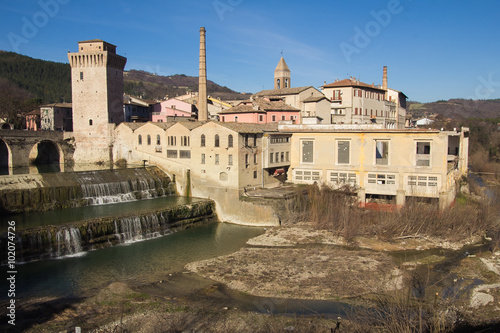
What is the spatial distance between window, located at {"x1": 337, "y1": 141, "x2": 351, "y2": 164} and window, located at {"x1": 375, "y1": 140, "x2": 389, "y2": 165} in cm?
215

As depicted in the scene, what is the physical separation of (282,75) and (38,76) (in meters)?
68.8

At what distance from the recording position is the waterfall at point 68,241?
21.2m

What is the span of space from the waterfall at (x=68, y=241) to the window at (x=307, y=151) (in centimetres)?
1857

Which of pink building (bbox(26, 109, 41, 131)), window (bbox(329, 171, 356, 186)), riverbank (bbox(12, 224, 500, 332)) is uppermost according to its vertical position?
pink building (bbox(26, 109, 41, 131))

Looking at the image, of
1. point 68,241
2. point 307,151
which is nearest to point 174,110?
point 307,151

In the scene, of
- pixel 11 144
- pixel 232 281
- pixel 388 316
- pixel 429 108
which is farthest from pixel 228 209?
pixel 429 108

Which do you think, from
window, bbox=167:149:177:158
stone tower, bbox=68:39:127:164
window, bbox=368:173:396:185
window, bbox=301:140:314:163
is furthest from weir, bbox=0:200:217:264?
stone tower, bbox=68:39:127:164

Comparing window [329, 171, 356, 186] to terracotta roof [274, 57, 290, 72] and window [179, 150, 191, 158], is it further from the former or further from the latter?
terracotta roof [274, 57, 290, 72]

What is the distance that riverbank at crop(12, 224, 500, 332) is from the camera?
45.7ft

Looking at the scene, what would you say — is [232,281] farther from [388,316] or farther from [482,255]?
[482,255]

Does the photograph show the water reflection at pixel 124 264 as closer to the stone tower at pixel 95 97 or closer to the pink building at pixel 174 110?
the stone tower at pixel 95 97

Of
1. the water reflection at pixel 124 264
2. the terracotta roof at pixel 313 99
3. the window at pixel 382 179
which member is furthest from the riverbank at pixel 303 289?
the terracotta roof at pixel 313 99

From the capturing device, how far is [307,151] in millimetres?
33844

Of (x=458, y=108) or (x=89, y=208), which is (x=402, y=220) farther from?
(x=458, y=108)
